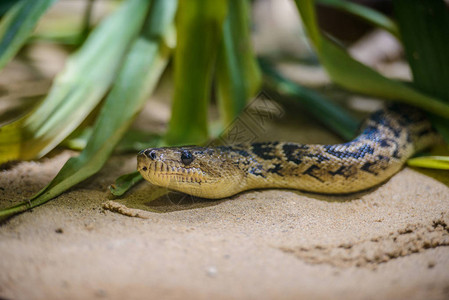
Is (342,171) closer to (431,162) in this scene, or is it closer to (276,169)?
(276,169)

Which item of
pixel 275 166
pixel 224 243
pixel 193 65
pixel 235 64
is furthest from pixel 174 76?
pixel 224 243

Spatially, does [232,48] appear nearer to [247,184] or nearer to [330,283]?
[247,184]

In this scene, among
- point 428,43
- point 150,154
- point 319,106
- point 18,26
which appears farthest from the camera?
point 319,106

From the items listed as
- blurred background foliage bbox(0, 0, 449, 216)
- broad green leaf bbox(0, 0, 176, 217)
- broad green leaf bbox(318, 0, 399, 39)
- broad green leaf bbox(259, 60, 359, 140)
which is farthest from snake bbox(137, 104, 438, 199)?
broad green leaf bbox(318, 0, 399, 39)

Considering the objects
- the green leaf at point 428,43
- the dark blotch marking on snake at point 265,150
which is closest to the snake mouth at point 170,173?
the dark blotch marking on snake at point 265,150

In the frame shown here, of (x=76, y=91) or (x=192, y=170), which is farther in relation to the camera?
(x=76, y=91)

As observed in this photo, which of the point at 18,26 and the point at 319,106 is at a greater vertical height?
the point at 18,26
